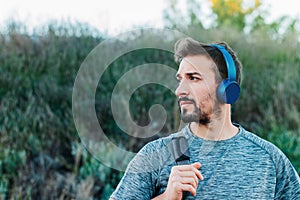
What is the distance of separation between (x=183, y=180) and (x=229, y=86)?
21.5 inches

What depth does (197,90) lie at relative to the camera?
8.96 feet

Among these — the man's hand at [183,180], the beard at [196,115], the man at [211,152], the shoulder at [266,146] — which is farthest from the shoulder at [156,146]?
the shoulder at [266,146]

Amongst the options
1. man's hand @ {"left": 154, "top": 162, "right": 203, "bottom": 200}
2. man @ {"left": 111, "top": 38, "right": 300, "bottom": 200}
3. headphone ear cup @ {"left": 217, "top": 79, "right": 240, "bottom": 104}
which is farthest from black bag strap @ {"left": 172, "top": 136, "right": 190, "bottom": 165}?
headphone ear cup @ {"left": 217, "top": 79, "right": 240, "bottom": 104}

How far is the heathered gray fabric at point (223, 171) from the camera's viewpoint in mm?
2604

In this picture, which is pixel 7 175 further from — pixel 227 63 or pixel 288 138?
pixel 227 63

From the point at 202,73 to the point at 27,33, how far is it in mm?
6874

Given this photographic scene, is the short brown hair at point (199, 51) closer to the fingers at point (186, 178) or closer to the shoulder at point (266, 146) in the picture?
the shoulder at point (266, 146)

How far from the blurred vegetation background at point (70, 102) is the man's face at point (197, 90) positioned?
11.3 ft

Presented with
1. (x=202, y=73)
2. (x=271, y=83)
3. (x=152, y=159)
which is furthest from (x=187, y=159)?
(x=271, y=83)

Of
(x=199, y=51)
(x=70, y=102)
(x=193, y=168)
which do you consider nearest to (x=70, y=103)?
(x=70, y=102)

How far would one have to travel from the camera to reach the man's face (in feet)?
8.80

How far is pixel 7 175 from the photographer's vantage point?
6.48m

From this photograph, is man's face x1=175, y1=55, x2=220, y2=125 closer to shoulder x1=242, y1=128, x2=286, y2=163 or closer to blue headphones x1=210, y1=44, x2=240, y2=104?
blue headphones x1=210, y1=44, x2=240, y2=104

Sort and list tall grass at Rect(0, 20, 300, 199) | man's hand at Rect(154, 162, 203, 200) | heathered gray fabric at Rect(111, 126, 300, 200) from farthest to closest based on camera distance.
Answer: tall grass at Rect(0, 20, 300, 199) → heathered gray fabric at Rect(111, 126, 300, 200) → man's hand at Rect(154, 162, 203, 200)
